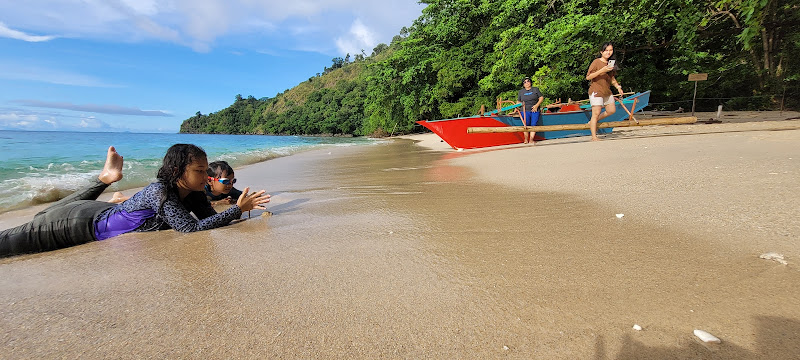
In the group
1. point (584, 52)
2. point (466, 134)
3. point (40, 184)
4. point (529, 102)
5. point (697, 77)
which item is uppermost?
point (584, 52)

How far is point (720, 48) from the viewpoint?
52.8 ft

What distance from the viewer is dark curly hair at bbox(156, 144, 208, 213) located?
2660mm

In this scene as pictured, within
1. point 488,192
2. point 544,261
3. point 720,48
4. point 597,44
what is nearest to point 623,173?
point 488,192

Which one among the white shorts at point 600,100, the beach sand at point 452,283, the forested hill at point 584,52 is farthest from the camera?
the forested hill at point 584,52

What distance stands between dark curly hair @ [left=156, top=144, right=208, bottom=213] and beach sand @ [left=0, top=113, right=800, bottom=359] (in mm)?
422

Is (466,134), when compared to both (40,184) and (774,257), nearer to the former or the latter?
(774,257)

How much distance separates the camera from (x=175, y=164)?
2.66 meters

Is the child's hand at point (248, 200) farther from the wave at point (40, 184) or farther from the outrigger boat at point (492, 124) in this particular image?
the outrigger boat at point (492, 124)

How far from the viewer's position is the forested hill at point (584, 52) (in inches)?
449

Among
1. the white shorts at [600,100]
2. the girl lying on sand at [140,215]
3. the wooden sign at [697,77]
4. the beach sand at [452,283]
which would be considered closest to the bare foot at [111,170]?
the girl lying on sand at [140,215]

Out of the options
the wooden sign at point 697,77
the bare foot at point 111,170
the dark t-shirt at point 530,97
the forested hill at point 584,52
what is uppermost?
the forested hill at point 584,52

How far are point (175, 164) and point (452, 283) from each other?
2.33 metres

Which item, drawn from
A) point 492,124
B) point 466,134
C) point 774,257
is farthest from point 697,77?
point 774,257

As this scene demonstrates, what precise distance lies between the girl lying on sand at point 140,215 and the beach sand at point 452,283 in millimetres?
135
